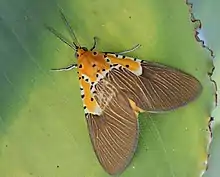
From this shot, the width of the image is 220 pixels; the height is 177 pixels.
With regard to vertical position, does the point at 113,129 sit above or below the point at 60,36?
below

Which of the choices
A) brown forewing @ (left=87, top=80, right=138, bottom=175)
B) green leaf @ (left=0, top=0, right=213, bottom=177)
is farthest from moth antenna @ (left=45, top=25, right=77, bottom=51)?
brown forewing @ (left=87, top=80, right=138, bottom=175)

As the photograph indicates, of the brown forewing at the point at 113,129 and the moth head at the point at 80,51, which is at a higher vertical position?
the moth head at the point at 80,51

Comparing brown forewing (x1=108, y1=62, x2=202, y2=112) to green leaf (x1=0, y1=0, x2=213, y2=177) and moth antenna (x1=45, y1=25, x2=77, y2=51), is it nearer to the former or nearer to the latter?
green leaf (x1=0, y1=0, x2=213, y2=177)

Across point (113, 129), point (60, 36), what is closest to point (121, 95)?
point (113, 129)

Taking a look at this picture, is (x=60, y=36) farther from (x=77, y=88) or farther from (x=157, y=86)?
(x=157, y=86)

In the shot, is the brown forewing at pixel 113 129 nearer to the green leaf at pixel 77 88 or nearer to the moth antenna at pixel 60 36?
the green leaf at pixel 77 88

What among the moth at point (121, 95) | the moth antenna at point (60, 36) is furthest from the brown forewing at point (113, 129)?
the moth antenna at point (60, 36)

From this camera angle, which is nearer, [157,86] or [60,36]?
[60,36]

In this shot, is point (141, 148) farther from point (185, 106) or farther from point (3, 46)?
point (3, 46)
